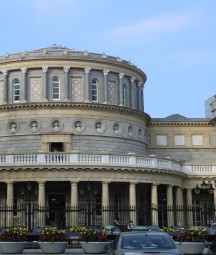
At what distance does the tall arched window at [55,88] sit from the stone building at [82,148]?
98 millimetres

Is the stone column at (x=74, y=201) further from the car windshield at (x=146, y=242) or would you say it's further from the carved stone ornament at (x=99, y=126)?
the car windshield at (x=146, y=242)

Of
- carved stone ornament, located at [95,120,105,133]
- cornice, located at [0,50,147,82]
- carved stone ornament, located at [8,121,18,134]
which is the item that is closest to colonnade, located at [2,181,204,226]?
carved stone ornament, located at [95,120,105,133]

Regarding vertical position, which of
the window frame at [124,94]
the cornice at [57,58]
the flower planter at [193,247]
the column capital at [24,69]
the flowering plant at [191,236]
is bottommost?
the flower planter at [193,247]

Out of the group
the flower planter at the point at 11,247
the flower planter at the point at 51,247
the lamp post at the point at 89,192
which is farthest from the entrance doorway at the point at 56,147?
the flower planter at the point at 51,247

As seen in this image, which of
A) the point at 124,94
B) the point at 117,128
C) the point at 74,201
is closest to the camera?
the point at 74,201

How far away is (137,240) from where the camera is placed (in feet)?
53.9

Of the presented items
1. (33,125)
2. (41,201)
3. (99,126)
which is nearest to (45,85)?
(33,125)

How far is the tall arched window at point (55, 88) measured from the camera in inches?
2210

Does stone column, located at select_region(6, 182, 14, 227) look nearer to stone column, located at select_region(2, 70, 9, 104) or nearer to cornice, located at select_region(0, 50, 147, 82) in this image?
stone column, located at select_region(2, 70, 9, 104)

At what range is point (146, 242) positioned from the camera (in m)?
16.4

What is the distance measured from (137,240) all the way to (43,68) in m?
41.0

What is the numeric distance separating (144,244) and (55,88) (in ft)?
135

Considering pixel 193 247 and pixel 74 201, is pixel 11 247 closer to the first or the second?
pixel 193 247

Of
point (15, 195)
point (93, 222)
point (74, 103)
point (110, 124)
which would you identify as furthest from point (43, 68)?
point (93, 222)
